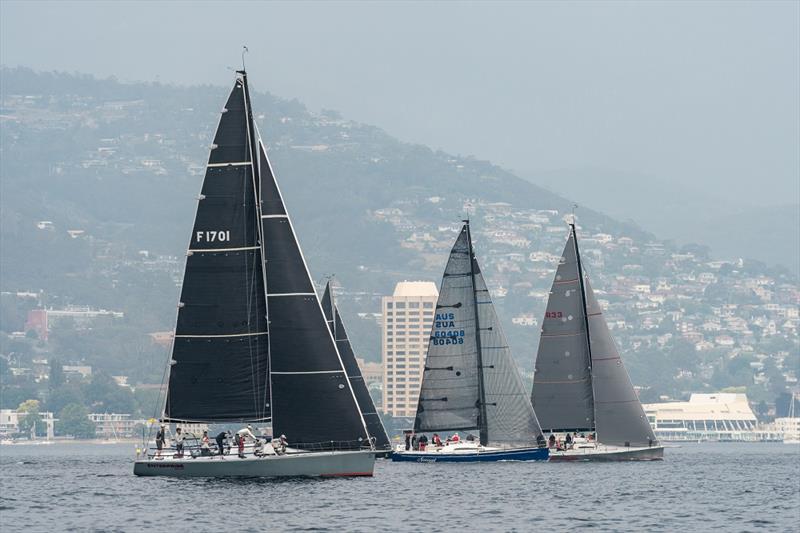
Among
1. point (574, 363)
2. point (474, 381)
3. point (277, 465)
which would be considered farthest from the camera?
point (574, 363)

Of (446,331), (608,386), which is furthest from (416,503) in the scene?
(608,386)

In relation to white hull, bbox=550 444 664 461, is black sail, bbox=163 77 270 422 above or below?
above

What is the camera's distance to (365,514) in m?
67.6

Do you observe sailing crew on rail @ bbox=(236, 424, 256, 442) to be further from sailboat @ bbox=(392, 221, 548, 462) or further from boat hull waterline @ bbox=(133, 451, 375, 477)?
sailboat @ bbox=(392, 221, 548, 462)

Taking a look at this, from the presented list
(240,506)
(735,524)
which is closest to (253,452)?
(240,506)

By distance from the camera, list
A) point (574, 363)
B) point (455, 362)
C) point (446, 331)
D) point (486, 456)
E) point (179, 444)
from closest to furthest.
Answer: point (179, 444), point (486, 456), point (455, 362), point (446, 331), point (574, 363)

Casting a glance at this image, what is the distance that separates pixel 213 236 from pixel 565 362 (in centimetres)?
3340

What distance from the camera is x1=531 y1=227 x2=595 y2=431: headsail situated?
106 m

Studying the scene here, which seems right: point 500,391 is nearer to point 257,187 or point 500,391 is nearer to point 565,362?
point 565,362

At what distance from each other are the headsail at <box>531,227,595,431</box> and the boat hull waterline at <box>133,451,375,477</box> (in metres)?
28.9

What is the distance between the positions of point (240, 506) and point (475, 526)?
829cm

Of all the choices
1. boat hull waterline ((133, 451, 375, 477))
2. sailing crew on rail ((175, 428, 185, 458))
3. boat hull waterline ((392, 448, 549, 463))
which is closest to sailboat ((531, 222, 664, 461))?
boat hull waterline ((392, 448, 549, 463))

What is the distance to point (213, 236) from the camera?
257 feet

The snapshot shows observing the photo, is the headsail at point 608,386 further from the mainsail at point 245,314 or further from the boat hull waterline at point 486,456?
the mainsail at point 245,314
